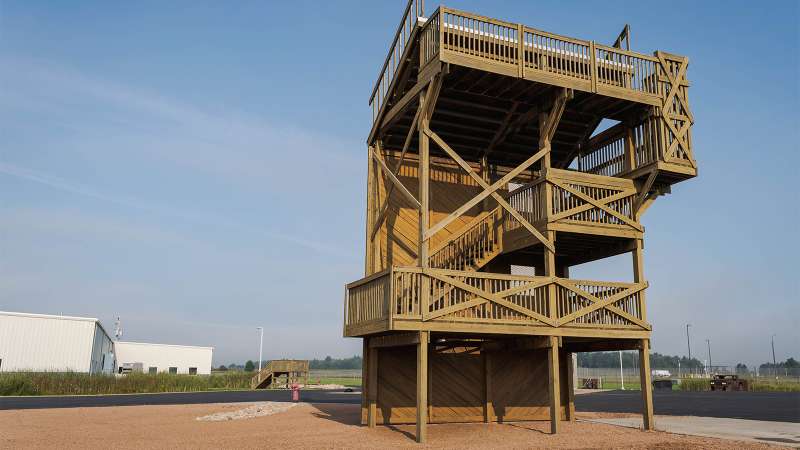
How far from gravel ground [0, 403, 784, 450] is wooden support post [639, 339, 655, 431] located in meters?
0.51

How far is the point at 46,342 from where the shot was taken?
4375 cm

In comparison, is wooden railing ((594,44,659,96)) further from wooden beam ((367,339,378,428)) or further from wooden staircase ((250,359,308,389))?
wooden staircase ((250,359,308,389))

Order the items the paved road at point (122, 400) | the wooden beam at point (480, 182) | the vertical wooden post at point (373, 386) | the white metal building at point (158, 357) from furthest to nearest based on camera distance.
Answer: the white metal building at point (158, 357), the paved road at point (122, 400), the vertical wooden post at point (373, 386), the wooden beam at point (480, 182)

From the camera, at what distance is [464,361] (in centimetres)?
1959

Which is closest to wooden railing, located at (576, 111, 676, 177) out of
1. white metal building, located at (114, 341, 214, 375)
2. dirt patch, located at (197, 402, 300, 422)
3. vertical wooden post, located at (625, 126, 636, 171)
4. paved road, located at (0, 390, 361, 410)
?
vertical wooden post, located at (625, 126, 636, 171)

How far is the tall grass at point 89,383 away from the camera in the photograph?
34312 mm

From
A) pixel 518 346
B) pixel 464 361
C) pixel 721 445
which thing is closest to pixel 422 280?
pixel 518 346

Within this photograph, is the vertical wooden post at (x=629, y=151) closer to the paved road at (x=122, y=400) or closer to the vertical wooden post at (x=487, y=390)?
the vertical wooden post at (x=487, y=390)

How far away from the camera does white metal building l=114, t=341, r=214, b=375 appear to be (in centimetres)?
6144

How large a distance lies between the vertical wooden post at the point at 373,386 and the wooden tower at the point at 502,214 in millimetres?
43

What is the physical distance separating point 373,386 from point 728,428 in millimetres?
9822

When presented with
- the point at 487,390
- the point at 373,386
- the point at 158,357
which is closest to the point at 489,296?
the point at 373,386

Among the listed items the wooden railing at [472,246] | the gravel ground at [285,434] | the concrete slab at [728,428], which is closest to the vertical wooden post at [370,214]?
the wooden railing at [472,246]

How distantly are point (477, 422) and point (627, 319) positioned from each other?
5.75 m
